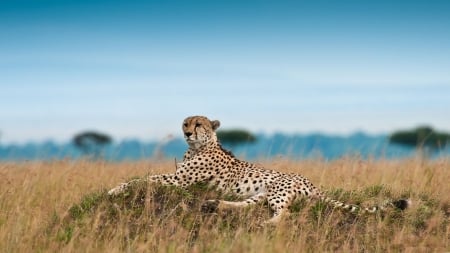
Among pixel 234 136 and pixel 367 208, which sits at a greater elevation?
pixel 367 208

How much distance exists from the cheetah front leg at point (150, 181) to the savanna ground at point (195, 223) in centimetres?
7

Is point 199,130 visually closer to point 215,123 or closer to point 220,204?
point 215,123

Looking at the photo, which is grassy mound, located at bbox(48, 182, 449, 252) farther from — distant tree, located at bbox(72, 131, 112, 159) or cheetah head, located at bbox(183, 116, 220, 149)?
distant tree, located at bbox(72, 131, 112, 159)

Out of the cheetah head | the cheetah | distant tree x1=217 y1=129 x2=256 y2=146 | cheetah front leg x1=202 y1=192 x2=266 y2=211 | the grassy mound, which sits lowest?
distant tree x1=217 y1=129 x2=256 y2=146

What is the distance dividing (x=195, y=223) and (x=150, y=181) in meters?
0.86

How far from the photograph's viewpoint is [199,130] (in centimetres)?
777

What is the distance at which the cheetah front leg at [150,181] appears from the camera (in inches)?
278

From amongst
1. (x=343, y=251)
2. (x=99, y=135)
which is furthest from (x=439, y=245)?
(x=99, y=135)

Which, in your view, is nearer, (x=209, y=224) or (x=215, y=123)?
(x=209, y=224)

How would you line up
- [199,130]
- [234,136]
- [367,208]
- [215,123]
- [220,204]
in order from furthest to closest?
1. [234,136]
2. [215,123]
3. [199,130]
4. [367,208]
5. [220,204]

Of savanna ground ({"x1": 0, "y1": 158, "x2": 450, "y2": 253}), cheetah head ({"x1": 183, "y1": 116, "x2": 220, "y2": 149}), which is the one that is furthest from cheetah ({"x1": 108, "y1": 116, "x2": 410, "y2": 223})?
savanna ground ({"x1": 0, "y1": 158, "x2": 450, "y2": 253})

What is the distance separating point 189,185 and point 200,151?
17.7 inches

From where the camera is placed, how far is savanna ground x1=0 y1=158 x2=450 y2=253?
582cm

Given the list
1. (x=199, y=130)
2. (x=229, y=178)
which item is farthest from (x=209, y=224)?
(x=199, y=130)
